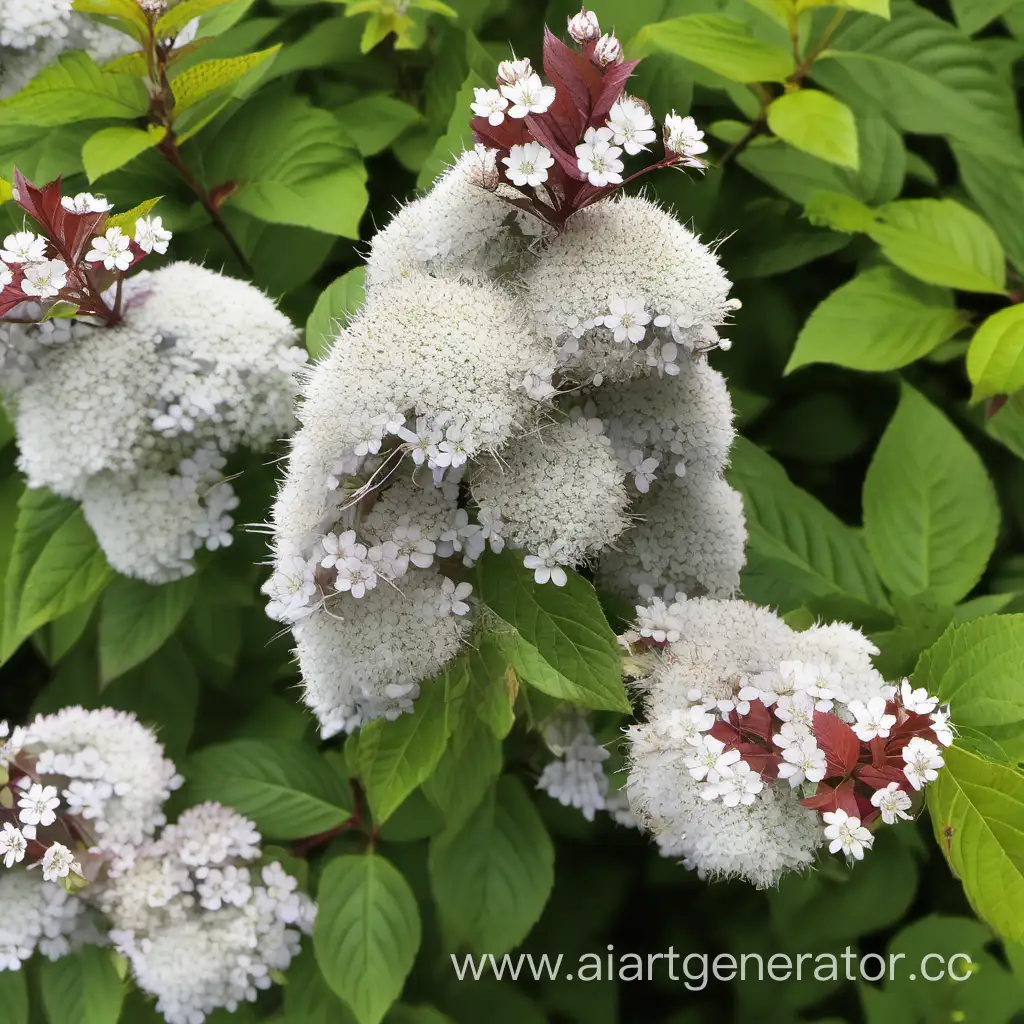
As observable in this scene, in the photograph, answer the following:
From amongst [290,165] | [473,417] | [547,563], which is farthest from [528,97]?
[290,165]

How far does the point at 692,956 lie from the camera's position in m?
1.51

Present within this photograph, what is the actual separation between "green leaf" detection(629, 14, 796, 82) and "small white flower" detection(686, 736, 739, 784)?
2.71 feet

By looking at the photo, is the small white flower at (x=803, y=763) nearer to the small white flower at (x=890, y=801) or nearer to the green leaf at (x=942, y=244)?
the small white flower at (x=890, y=801)

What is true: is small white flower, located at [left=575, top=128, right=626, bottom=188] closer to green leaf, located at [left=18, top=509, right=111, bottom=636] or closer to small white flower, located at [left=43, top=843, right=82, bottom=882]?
green leaf, located at [left=18, top=509, right=111, bottom=636]

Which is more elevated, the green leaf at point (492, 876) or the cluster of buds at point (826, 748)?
the cluster of buds at point (826, 748)

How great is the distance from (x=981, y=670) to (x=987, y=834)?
19 cm

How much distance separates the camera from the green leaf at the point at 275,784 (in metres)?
1.36

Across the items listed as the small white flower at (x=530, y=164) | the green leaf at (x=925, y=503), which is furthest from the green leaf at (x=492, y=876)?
the small white flower at (x=530, y=164)

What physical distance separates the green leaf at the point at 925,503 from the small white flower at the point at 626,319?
2.29ft

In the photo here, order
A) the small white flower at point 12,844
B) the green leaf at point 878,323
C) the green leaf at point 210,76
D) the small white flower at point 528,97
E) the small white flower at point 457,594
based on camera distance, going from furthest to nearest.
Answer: the green leaf at point 878,323 → the green leaf at point 210,76 → the small white flower at point 12,844 → the small white flower at point 457,594 → the small white flower at point 528,97

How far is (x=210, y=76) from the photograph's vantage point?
1.22 meters

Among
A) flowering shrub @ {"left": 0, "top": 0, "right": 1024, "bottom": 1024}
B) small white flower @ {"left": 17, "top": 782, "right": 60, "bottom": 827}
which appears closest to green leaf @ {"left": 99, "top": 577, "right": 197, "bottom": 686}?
flowering shrub @ {"left": 0, "top": 0, "right": 1024, "bottom": 1024}

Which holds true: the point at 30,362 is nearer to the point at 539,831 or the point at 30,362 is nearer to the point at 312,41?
the point at 312,41

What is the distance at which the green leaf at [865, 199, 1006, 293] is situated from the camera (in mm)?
1327
